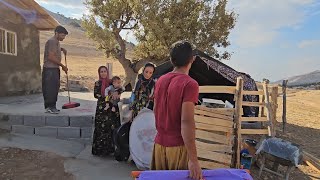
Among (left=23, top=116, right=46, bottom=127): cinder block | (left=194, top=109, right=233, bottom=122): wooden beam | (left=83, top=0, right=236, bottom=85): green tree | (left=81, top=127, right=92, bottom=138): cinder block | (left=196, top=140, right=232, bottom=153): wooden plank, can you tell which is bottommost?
(left=196, top=140, right=232, bottom=153): wooden plank

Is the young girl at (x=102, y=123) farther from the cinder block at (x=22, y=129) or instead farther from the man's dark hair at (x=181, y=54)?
the man's dark hair at (x=181, y=54)

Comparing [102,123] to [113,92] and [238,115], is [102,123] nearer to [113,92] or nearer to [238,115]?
[113,92]

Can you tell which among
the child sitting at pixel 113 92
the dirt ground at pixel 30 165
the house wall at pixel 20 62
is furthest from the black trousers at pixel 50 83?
the house wall at pixel 20 62

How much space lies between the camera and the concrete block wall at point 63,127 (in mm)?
6680

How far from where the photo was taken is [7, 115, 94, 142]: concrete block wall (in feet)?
21.9

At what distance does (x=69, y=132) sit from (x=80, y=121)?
282mm

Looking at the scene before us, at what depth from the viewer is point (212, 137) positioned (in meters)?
5.64

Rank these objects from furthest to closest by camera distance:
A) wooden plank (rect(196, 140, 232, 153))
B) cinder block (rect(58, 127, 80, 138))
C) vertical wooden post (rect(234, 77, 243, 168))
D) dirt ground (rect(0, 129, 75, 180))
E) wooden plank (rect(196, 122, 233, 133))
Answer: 1. cinder block (rect(58, 127, 80, 138))
2. vertical wooden post (rect(234, 77, 243, 168))
3. wooden plank (rect(196, 122, 233, 133))
4. wooden plank (rect(196, 140, 232, 153))
5. dirt ground (rect(0, 129, 75, 180))

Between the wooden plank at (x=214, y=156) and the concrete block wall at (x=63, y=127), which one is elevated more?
the concrete block wall at (x=63, y=127)

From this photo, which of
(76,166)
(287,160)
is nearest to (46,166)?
(76,166)

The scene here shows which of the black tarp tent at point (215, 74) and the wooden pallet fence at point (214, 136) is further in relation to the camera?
the black tarp tent at point (215, 74)

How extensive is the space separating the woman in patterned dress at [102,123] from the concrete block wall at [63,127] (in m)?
0.90

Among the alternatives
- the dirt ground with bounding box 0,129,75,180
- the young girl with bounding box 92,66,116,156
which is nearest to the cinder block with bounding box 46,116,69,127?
the dirt ground with bounding box 0,129,75,180

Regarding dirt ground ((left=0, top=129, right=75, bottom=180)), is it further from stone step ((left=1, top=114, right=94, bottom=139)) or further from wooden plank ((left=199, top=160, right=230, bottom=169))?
wooden plank ((left=199, top=160, right=230, bottom=169))
